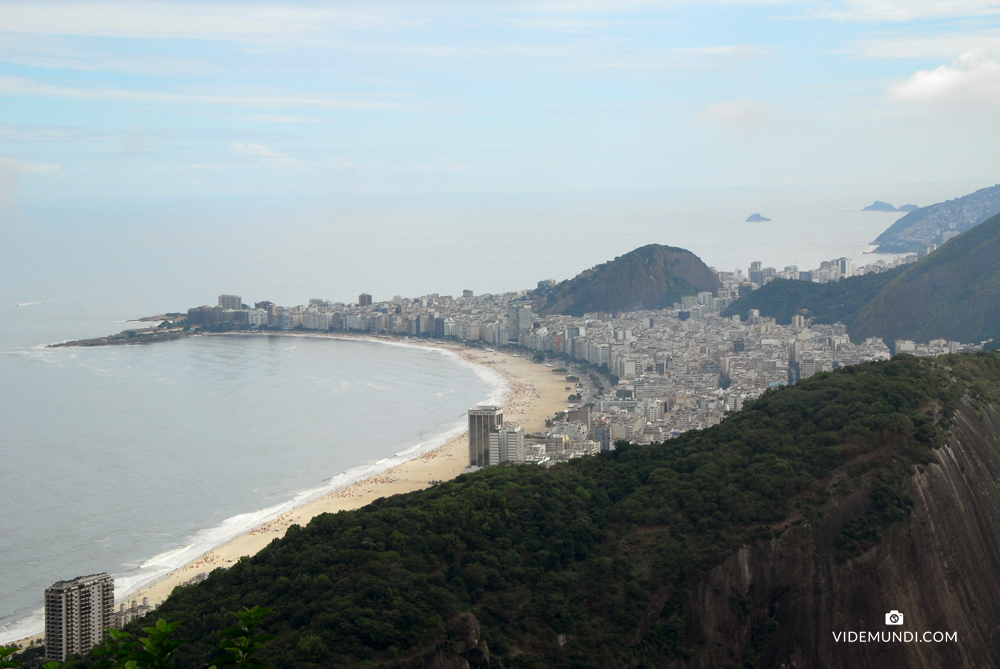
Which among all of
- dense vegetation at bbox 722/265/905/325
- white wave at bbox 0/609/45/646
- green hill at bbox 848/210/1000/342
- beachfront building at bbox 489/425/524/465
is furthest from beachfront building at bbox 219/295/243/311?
white wave at bbox 0/609/45/646

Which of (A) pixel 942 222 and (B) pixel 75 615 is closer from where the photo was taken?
(B) pixel 75 615

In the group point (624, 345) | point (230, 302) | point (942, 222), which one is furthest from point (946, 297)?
point (942, 222)

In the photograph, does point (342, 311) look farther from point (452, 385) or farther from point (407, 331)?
point (452, 385)

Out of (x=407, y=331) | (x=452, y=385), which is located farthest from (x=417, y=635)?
(x=407, y=331)

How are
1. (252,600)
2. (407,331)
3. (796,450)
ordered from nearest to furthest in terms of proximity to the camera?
1. (252,600)
2. (796,450)
3. (407,331)

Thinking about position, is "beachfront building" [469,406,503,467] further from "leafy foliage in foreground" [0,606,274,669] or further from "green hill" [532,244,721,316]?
"green hill" [532,244,721,316]

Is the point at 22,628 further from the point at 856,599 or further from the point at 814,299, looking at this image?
the point at 814,299
